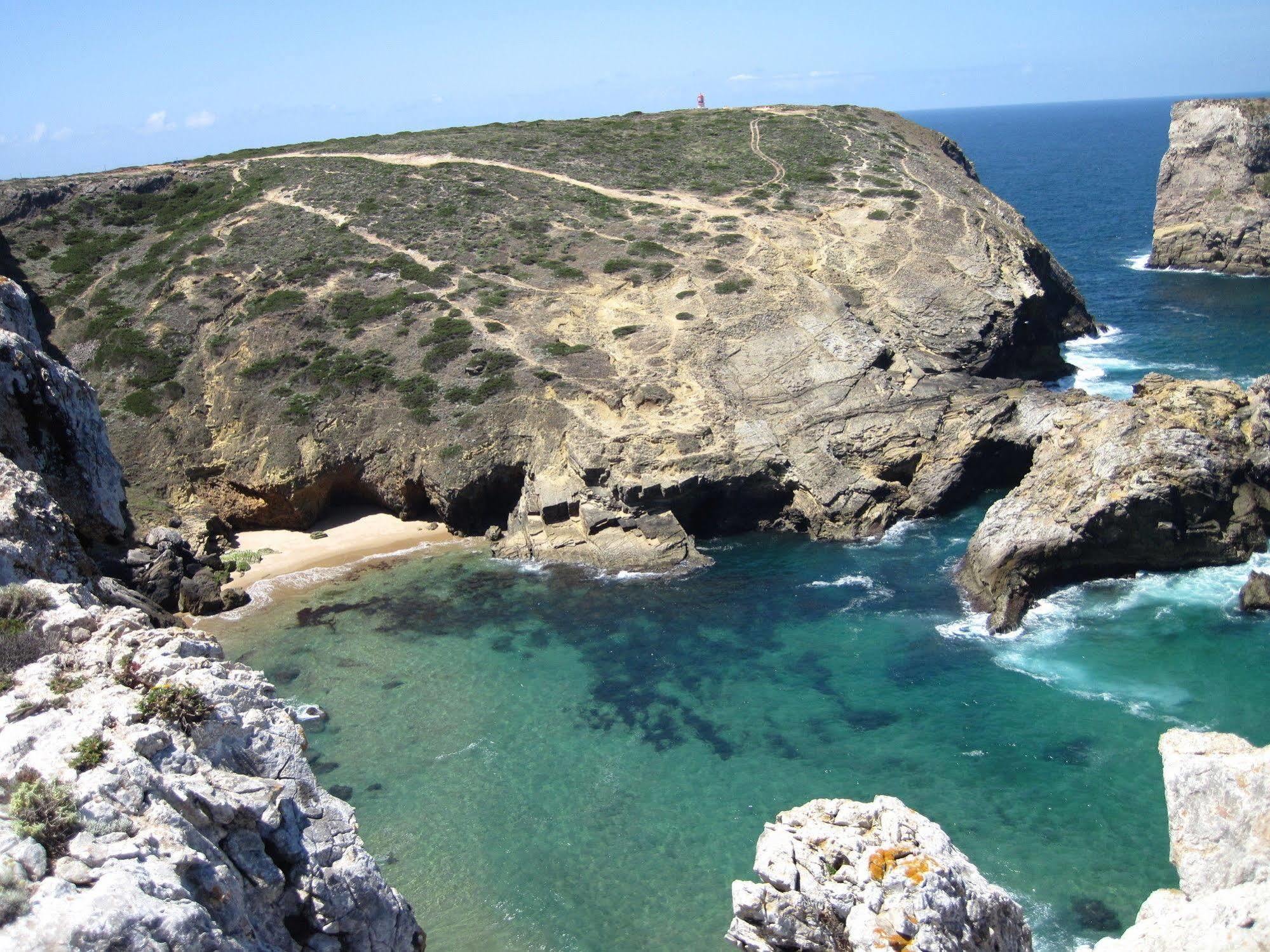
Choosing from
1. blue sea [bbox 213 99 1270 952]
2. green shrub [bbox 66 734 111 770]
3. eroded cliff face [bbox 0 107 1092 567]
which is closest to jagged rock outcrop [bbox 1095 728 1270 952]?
blue sea [bbox 213 99 1270 952]

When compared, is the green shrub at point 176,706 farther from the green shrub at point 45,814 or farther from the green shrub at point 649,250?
the green shrub at point 649,250

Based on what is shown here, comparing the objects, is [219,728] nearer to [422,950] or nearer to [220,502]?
[422,950]

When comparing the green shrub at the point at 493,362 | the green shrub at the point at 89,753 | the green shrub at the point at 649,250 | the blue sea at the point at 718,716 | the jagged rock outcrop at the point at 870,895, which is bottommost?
the blue sea at the point at 718,716

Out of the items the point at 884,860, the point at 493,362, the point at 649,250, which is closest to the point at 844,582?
the point at 493,362

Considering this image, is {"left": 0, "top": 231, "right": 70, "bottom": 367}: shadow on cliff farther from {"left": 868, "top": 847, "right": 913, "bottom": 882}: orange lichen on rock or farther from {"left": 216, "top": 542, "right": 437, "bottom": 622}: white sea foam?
{"left": 868, "top": 847, "right": 913, "bottom": 882}: orange lichen on rock

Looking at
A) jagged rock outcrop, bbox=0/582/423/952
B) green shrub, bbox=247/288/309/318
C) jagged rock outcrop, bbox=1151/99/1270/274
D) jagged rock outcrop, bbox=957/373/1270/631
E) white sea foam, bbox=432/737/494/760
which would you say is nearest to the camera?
jagged rock outcrop, bbox=0/582/423/952

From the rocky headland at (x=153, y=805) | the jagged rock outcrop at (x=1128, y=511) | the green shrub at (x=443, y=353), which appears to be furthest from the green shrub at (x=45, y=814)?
the green shrub at (x=443, y=353)

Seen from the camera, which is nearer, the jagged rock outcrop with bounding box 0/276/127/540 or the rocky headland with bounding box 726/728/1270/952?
the rocky headland with bounding box 726/728/1270/952
